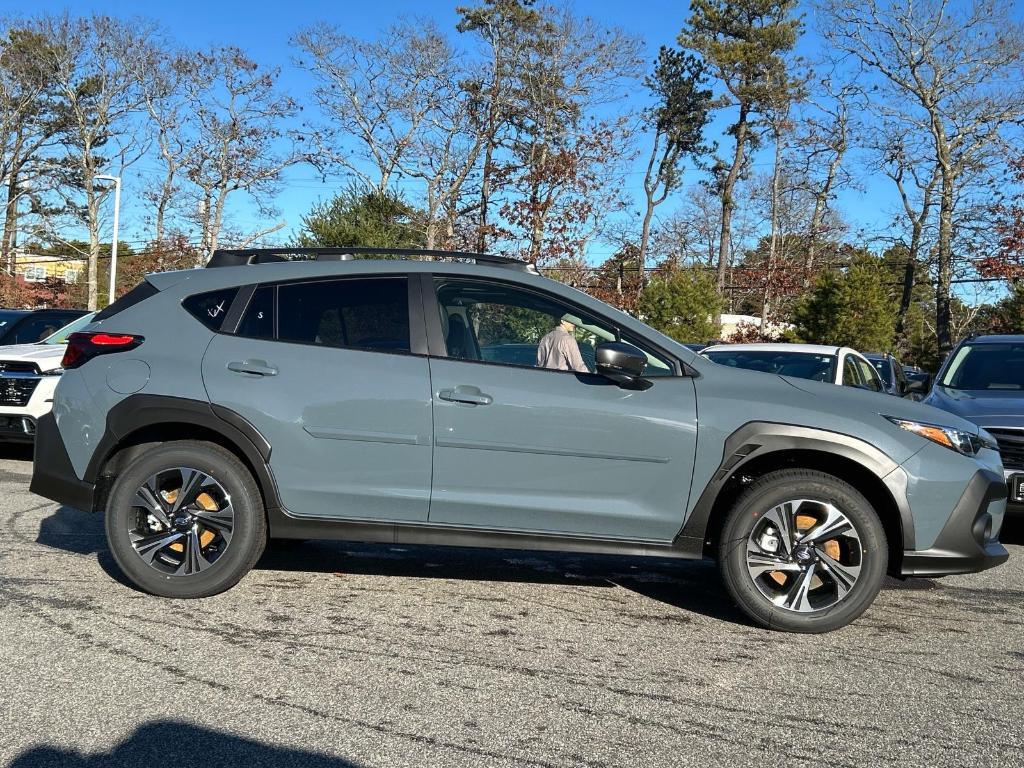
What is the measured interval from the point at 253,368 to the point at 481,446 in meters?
1.26

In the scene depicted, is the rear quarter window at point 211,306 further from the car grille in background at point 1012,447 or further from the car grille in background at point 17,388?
the car grille in background at point 1012,447

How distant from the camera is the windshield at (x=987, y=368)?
8.59 m

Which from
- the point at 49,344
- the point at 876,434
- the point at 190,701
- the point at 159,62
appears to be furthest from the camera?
the point at 159,62

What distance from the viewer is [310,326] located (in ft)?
16.5

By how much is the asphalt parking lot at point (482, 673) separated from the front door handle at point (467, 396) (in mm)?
1131

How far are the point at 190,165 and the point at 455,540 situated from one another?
39453 mm

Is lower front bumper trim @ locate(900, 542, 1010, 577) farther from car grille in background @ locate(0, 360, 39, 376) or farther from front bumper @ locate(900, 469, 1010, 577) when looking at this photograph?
car grille in background @ locate(0, 360, 39, 376)

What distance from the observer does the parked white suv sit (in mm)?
9273

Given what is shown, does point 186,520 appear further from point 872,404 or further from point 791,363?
point 791,363

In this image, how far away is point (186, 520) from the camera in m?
4.95

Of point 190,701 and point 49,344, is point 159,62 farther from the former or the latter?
point 190,701

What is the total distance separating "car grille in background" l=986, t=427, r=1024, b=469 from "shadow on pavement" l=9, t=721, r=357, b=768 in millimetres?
5777

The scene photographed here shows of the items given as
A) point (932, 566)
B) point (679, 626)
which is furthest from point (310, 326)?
point (932, 566)

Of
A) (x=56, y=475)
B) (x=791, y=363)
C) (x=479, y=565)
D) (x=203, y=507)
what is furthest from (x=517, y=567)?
(x=791, y=363)
